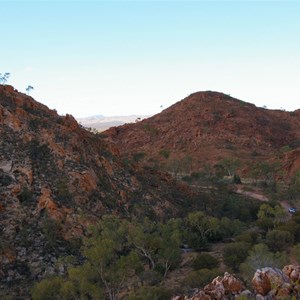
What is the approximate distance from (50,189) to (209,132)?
259 ft

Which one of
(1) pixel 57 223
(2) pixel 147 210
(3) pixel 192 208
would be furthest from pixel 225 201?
→ (1) pixel 57 223

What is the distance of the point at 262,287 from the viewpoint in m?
16.9

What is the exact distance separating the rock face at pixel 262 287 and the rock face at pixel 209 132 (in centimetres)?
6937

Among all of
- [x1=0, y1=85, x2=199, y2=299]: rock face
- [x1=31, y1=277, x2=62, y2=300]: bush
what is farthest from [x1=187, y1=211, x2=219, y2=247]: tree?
[x1=31, y1=277, x2=62, y2=300]: bush

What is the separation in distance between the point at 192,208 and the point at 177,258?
693 inches

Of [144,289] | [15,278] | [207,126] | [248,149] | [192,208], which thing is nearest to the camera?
[144,289]

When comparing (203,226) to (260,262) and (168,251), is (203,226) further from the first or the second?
(260,262)

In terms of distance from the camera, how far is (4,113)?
136 feet

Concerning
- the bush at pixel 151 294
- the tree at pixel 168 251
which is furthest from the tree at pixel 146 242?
the bush at pixel 151 294

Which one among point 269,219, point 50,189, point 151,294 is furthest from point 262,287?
point 269,219

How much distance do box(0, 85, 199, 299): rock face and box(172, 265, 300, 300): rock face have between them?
13789 millimetres

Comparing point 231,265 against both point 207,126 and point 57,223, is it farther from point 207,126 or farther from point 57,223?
point 207,126

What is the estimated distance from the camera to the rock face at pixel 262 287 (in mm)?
16359

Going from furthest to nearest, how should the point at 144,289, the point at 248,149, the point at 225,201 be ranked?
the point at 248,149 < the point at 225,201 < the point at 144,289
